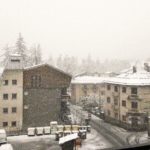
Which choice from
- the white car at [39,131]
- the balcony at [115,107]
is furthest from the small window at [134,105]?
the white car at [39,131]

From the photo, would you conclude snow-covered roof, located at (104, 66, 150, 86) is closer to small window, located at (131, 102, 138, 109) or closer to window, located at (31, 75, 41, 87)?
small window, located at (131, 102, 138, 109)

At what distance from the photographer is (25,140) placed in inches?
781

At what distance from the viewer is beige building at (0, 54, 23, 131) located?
2295 centimetres

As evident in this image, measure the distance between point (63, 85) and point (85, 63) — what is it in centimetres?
6159

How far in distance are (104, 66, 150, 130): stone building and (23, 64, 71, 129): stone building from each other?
4.76m

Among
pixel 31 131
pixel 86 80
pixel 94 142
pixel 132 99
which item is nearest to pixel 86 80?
pixel 86 80

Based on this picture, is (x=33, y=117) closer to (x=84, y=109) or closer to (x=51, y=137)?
(x=51, y=137)

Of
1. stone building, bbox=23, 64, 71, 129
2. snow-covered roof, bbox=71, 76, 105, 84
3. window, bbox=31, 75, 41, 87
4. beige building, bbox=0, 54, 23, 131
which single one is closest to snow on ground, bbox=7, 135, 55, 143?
beige building, bbox=0, 54, 23, 131

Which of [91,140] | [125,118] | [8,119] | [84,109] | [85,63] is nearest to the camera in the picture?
[91,140]

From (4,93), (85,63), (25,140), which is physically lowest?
(25,140)

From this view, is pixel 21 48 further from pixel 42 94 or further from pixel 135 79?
pixel 135 79

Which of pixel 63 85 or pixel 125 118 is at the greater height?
pixel 63 85

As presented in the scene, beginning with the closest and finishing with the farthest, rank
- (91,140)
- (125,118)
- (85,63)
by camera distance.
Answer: (91,140) → (125,118) → (85,63)

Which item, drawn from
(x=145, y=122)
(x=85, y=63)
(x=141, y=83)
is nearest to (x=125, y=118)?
(x=145, y=122)
